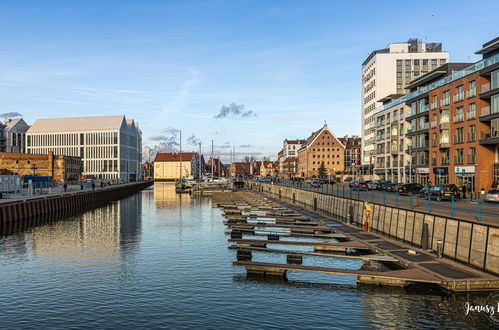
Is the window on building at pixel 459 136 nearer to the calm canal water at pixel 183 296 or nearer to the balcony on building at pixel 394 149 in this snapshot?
the balcony on building at pixel 394 149

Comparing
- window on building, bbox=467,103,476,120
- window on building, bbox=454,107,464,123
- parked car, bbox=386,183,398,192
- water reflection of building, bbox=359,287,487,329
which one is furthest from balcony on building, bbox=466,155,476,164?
water reflection of building, bbox=359,287,487,329

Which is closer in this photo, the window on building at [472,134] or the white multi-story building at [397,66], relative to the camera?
the window on building at [472,134]

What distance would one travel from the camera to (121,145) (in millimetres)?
186125

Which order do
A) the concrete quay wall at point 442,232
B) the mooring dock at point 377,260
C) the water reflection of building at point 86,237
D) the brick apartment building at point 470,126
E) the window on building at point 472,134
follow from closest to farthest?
the mooring dock at point 377,260, the concrete quay wall at point 442,232, the water reflection of building at point 86,237, the brick apartment building at point 470,126, the window on building at point 472,134

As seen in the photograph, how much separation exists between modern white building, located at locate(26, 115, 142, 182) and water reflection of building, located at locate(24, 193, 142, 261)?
12593 centimetres

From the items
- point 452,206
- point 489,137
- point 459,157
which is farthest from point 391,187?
point 452,206

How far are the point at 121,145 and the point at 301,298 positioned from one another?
175 metres

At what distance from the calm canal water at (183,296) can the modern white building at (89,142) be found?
497ft

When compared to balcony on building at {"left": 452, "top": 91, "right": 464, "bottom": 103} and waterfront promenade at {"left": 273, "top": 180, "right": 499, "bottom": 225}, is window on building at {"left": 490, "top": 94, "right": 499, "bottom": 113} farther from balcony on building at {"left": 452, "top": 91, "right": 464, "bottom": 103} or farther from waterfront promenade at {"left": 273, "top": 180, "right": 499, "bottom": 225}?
waterfront promenade at {"left": 273, "top": 180, "right": 499, "bottom": 225}

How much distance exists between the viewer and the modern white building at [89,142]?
183 m

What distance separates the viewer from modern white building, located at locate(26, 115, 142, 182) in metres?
183

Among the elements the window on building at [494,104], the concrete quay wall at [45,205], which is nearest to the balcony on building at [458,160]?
the window on building at [494,104]

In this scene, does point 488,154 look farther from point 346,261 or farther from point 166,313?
point 166,313

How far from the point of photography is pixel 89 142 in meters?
184
